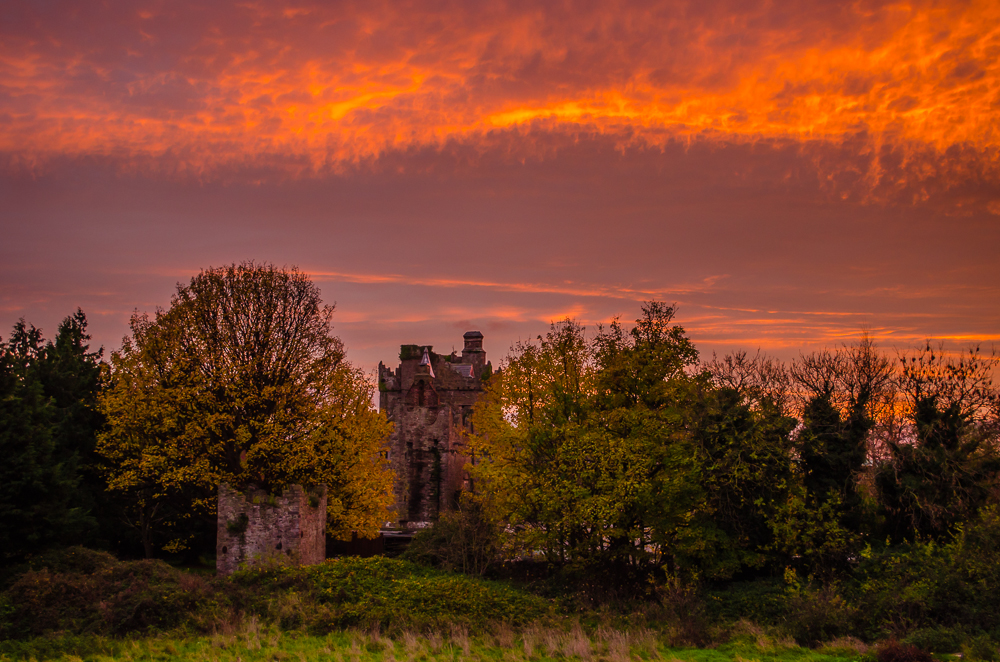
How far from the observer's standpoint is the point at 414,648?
59.4 feet

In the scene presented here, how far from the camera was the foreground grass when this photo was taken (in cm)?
1684

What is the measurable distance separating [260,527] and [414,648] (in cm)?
1081

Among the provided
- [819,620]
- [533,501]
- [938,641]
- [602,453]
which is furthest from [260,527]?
[938,641]

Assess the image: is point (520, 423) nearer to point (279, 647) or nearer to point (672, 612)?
point (672, 612)

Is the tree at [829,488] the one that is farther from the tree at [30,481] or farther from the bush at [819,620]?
the tree at [30,481]

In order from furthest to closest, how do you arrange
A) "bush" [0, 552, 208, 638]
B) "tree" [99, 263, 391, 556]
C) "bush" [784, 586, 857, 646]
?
"tree" [99, 263, 391, 556], "bush" [784, 586, 857, 646], "bush" [0, 552, 208, 638]

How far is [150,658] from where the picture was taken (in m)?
16.7

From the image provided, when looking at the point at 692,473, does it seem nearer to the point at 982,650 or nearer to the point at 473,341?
the point at 982,650

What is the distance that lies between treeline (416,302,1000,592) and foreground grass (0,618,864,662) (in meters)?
5.77

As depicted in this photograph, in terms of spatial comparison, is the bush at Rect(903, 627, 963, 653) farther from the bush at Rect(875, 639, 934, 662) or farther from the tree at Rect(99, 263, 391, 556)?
the tree at Rect(99, 263, 391, 556)

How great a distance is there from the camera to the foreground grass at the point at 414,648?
55.3 feet

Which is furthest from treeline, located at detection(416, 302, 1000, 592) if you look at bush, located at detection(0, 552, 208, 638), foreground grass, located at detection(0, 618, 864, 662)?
bush, located at detection(0, 552, 208, 638)

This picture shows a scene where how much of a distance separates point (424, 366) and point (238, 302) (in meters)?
17.9

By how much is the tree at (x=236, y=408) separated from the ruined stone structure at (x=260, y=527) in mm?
1996
